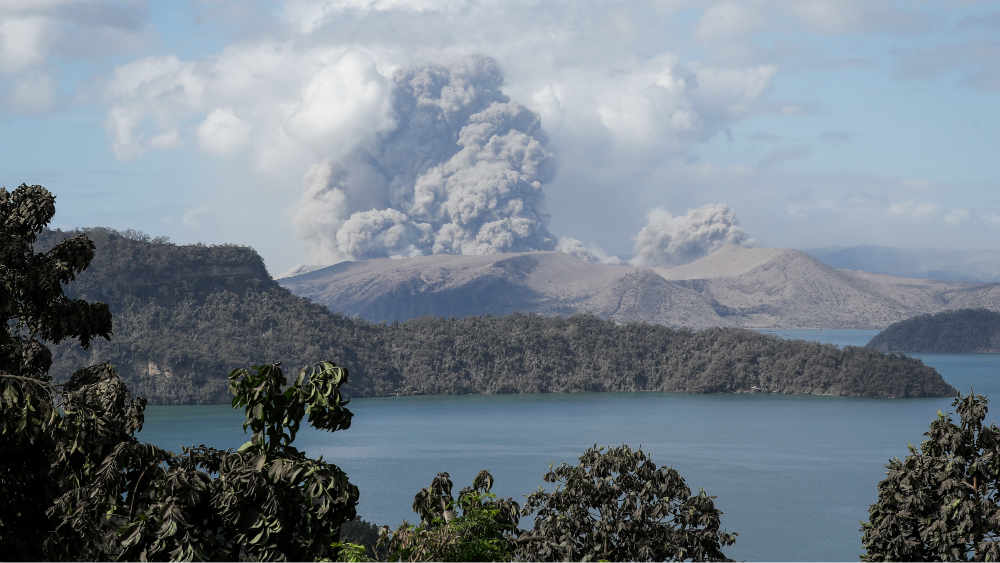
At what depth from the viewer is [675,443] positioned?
6762cm

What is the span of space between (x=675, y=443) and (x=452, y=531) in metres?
60.7

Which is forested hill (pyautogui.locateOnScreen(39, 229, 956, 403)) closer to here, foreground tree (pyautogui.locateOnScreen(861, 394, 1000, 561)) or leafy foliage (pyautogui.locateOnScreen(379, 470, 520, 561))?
leafy foliage (pyautogui.locateOnScreen(379, 470, 520, 561))

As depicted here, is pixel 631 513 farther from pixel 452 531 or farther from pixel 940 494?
pixel 452 531

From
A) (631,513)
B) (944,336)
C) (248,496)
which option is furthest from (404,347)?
(248,496)

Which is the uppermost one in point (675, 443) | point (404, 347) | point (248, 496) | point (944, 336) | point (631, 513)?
point (944, 336)

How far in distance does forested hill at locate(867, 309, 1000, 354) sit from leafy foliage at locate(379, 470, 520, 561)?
167 meters

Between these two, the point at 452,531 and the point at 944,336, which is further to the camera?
the point at 944,336

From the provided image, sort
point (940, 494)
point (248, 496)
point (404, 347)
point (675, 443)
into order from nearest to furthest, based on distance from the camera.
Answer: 1. point (248, 496)
2. point (940, 494)
3. point (675, 443)
4. point (404, 347)

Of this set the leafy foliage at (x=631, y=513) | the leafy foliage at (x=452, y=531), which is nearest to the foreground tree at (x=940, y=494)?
the leafy foliage at (x=631, y=513)

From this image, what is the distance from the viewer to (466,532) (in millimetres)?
9359

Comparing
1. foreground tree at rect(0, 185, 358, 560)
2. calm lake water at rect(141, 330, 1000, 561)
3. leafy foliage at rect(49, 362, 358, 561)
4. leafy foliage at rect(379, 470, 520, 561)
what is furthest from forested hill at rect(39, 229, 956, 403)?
leafy foliage at rect(49, 362, 358, 561)

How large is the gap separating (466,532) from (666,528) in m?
5.30

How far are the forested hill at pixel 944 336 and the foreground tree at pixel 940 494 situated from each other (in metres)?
165

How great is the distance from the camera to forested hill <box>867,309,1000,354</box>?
17100 cm
